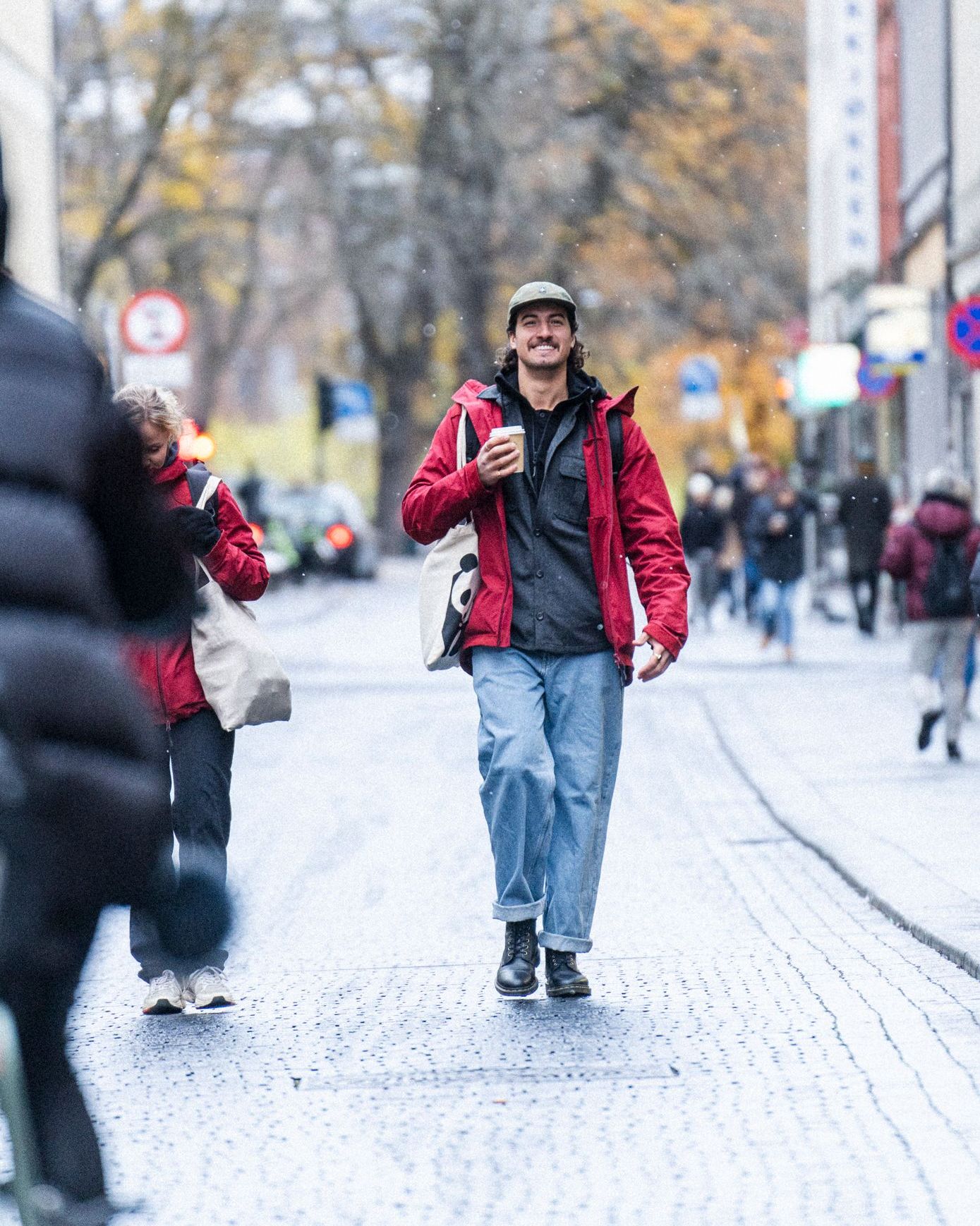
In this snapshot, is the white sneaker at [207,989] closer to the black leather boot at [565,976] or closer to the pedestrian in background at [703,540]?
the black leather boot at [565,976]

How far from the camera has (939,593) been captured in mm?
13516

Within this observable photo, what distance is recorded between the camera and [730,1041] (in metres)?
6.27

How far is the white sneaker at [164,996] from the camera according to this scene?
271 inches

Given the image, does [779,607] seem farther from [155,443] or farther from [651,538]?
[155,443]

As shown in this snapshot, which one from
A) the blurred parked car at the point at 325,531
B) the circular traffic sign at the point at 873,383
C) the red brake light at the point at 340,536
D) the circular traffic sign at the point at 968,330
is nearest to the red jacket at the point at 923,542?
→ the circular traffic sign at the point at 968,330

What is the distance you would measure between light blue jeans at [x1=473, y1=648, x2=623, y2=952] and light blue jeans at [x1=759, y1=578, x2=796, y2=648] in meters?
14.5

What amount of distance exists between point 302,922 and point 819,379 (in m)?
22.9

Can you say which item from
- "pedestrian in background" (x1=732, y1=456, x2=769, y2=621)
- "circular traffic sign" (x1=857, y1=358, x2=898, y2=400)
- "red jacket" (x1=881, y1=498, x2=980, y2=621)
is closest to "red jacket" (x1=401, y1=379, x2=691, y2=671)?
"red jacket" (x1=881, y1=498, x2=980, y2=621)

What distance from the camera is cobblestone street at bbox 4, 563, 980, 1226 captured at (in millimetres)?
4910

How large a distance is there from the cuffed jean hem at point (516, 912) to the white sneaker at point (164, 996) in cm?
90

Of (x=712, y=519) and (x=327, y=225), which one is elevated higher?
(x=327, y=225)

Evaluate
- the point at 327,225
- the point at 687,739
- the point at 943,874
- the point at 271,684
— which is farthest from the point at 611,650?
the point at 327,225

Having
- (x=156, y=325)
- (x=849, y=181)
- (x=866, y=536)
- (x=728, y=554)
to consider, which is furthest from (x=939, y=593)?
(x=849, y=181)

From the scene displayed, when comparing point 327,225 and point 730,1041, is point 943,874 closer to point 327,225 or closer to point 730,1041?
point 730,1041
